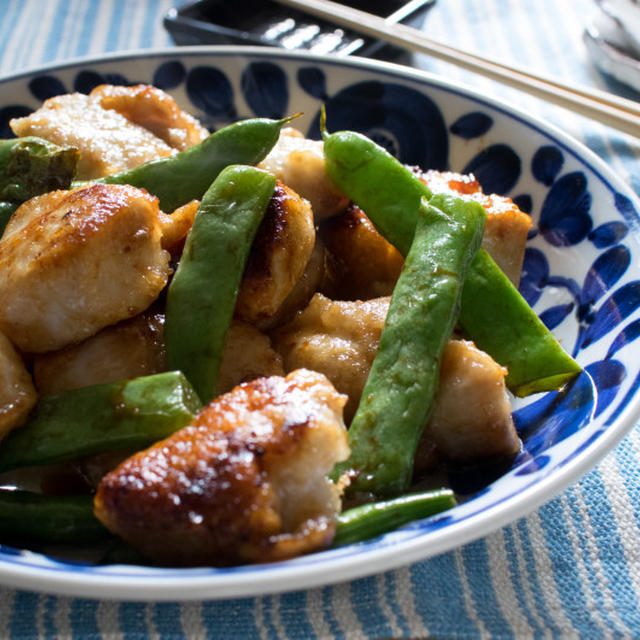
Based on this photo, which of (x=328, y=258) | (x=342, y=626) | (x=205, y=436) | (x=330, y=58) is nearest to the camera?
(x=205, y=436)

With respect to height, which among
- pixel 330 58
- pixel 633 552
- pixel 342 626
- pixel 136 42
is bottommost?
pixel 136 42

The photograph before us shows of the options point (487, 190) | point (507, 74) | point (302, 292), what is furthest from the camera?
point (507, 74)

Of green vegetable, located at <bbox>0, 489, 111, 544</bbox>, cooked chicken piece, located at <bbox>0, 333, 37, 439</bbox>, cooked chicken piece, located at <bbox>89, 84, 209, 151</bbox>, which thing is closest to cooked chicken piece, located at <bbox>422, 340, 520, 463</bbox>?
green vegetable, located at <bbox>0, 489, 111, 544</bbox>

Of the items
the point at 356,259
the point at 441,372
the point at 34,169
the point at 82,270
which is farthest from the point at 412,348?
the point at 34,169

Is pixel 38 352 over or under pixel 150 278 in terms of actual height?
under

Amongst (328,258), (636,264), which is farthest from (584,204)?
(328,258)

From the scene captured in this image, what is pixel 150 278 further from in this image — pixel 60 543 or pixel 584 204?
pixel 584 204

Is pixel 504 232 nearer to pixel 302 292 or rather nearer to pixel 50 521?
pixel 302 292
